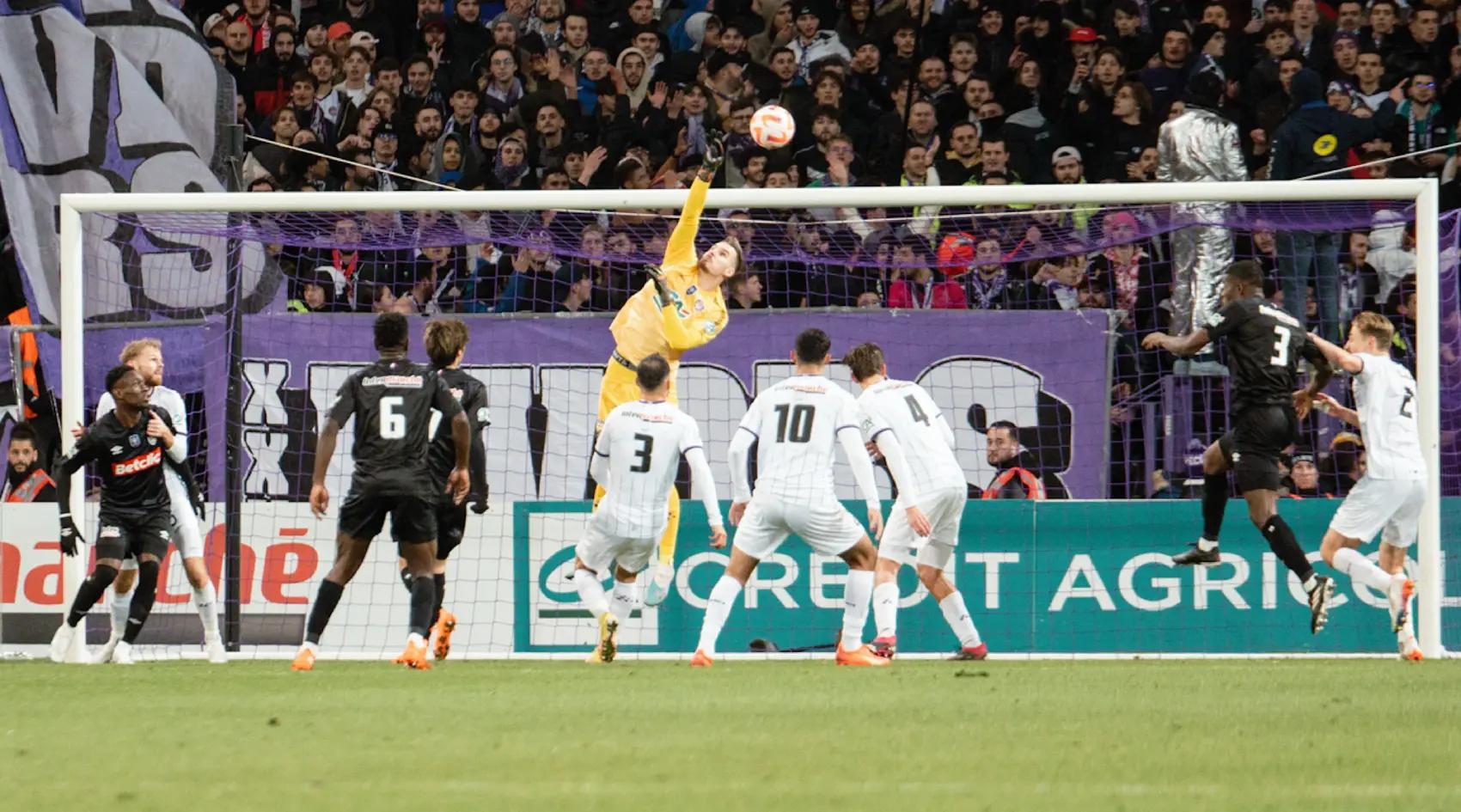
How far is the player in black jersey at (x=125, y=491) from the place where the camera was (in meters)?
11.9

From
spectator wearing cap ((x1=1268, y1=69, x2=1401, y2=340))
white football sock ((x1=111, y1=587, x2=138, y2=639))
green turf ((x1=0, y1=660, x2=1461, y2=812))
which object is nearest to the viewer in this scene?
green turf ((x1=0, y1=660, x2=1461, y2=812))

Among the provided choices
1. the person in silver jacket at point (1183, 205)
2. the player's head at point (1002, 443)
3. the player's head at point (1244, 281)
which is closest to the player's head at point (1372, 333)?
the player's head at point (1244, 281)

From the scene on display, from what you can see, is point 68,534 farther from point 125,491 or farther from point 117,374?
point 117,374

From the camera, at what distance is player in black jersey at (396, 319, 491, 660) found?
1117cm

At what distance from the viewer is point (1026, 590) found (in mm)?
13375

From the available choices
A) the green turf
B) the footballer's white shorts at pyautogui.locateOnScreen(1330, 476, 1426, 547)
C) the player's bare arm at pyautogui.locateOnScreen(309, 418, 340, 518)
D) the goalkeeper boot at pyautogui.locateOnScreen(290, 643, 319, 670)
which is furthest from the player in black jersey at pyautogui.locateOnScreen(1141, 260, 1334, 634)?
the goalkeeper boot at pyautogui.locateOnScreen(290, 643, 319, 670)

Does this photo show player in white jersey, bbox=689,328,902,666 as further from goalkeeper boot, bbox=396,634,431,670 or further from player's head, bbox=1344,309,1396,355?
player's head, bbox=1344,309,1396,355

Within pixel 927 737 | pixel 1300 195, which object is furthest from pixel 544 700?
pixel 1300 195

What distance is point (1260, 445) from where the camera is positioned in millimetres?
11719

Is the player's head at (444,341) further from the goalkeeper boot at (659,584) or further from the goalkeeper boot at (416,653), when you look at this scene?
the goalkeeper boot at (659,584)

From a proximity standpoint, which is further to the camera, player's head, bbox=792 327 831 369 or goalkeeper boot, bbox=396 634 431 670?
player's head, bbox=792 327 831 369

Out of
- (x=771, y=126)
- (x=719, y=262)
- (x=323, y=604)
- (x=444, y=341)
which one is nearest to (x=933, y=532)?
(x=719, y=262)

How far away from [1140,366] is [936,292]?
1.78 meters

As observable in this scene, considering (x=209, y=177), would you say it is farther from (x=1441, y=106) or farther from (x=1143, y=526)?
(x=1441, y=106)
